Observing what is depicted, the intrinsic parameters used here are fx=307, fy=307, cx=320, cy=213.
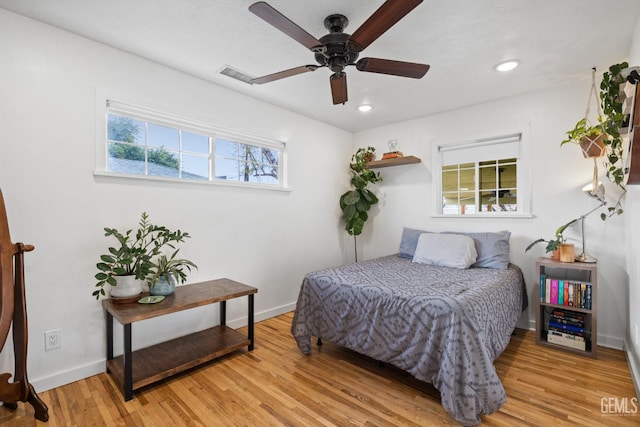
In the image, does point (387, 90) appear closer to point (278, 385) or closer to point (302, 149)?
point (302, 149)

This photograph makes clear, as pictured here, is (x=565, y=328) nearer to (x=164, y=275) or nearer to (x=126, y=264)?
(x=164, y=275)

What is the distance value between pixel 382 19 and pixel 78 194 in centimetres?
232

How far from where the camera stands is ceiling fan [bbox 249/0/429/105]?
1486mm

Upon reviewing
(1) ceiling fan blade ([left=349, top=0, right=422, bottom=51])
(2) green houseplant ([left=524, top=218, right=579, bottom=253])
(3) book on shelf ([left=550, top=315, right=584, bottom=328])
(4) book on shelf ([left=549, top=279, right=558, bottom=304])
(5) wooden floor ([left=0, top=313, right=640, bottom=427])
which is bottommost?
(5) wooden floor ([left=0, top=313, right=640, bottom=427])

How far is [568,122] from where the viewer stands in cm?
298

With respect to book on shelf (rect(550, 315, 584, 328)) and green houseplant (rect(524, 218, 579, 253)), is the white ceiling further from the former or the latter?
book on shelf (rect(550, 315, 584, 328))

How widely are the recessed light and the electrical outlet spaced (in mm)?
3962

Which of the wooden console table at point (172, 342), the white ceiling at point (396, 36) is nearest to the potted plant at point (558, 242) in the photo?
the white ceiling at point (396, 36)

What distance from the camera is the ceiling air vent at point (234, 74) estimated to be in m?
2.69

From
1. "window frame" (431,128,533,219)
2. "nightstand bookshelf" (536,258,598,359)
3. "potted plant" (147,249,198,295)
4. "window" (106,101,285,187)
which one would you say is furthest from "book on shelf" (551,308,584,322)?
"potted plant" (147,249,198,295)

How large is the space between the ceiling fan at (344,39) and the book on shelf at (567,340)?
2564 millimetres

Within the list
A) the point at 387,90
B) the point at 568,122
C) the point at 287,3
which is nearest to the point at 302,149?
the point at 387,90

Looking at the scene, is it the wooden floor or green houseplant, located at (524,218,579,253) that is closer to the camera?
the wooden floor

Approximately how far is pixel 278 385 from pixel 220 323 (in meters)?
1.13
